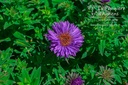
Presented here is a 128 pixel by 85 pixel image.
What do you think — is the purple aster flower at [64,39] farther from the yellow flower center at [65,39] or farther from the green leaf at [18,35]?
the green leaf at [18,35]

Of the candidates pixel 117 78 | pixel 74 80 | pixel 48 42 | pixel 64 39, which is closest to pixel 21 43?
pixel 48 42

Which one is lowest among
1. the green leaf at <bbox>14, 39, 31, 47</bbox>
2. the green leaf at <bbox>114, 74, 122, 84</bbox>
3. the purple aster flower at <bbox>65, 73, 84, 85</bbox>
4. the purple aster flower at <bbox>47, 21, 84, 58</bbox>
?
the green leaf at <bbox>114, 74, 122, 84</bbox>

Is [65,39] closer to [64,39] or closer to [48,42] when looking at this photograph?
[64,39]

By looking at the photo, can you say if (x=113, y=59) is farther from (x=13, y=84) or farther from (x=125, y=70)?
A: (x=13, y=84)

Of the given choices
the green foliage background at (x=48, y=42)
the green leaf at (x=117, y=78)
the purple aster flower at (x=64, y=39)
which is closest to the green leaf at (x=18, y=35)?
the green foliage background at (x=48, y=42)

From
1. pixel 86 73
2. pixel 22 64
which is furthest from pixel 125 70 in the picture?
pixel 22 64

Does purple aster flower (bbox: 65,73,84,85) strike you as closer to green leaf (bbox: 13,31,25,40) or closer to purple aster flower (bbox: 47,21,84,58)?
Answer: purple aster flower (bbox: 47,21,84,58)

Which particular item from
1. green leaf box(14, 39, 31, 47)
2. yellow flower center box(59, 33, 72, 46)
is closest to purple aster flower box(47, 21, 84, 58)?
yellow flower center box(59, 33, 72, 46)
